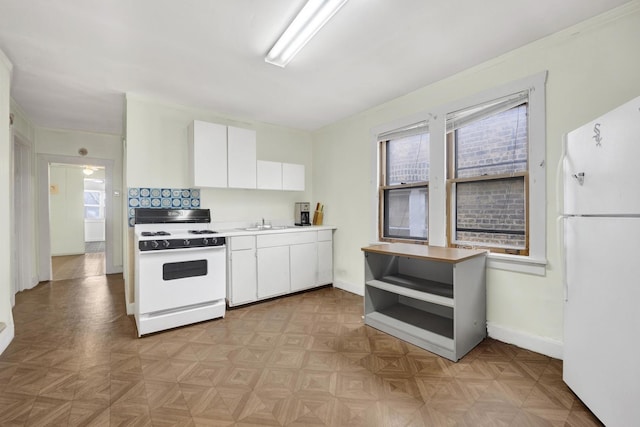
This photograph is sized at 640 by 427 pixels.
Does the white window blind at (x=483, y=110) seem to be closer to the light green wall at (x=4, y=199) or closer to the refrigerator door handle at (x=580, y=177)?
the refrigerator door handle at (x=580, y=177)

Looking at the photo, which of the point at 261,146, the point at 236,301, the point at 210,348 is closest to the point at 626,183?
the point at 210,348

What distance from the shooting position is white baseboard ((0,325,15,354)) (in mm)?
2434

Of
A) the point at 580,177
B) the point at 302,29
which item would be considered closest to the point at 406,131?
the point at 302,29

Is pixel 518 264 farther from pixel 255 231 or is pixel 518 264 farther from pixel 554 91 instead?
pixel 255 231

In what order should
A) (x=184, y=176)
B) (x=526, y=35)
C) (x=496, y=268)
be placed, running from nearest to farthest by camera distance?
(x=526, y=35)
(x=496, y=268)
(x=184, y=176)

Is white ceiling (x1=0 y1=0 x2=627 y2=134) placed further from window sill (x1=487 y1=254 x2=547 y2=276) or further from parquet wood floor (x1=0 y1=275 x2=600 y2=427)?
parquet wood floor (x1=0 y1=275 x2=600 y2=427)

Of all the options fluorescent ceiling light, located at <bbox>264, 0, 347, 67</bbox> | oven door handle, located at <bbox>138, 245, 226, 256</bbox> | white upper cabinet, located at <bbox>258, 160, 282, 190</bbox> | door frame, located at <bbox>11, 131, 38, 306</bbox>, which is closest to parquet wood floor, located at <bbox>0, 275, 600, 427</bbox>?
oven door handle, located at <bbox>138, 245, 226, 256</bbox>

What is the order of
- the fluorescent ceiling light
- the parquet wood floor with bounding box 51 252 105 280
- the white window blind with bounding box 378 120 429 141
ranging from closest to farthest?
the fluorescent ceiling light < the white window blind with bounding box 378 120 429 141 < the parquet wood floor with bounding box 51 252 105 280

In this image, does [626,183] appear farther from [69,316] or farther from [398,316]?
[69,316]

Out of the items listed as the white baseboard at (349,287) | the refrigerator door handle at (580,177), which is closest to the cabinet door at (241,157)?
the white baseboard at (349,287)

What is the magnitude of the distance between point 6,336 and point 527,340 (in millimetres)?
4606

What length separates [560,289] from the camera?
230cm

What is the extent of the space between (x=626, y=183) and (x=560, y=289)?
126 centimetres

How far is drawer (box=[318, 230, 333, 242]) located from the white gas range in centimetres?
151
